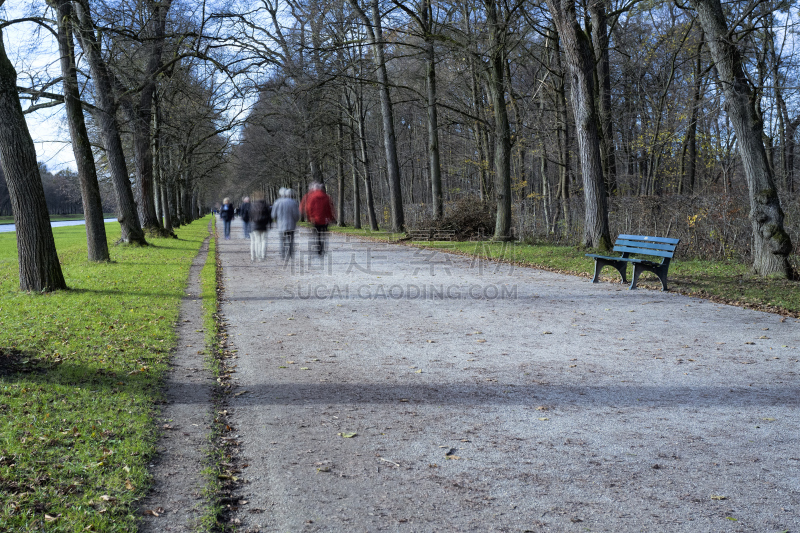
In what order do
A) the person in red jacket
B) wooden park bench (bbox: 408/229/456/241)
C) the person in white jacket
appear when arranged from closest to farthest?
the person in red jacket < the person in white jacket < wooden park bench (bbox: 408/229/456/241)

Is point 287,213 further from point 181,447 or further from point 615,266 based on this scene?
point 181,447

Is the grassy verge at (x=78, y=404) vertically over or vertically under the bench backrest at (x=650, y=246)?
under

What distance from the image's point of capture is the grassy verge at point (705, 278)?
9359 mm

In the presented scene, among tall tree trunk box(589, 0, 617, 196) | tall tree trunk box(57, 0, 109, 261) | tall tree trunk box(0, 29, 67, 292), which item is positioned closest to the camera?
tall tree trunk box(0, 29, 67, 292)

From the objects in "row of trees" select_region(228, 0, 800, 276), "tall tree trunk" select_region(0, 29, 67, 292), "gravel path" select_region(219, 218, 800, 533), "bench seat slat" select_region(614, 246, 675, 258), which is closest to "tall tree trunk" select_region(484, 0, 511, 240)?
"row of trees" select_region(228, 0, 800, 276)

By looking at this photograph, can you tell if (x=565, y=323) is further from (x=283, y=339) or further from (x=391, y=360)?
(x=283, y=339)

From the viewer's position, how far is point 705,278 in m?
11.5

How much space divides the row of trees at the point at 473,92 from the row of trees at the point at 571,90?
80 millimetres

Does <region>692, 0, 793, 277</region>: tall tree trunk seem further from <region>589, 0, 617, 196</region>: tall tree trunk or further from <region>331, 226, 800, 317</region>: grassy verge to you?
<region>589, 0, 617, 196</region>: tall tree trunk

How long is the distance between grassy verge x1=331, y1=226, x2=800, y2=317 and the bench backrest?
68 cm

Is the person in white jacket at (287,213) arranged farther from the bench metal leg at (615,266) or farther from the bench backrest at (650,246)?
the bench backrest at (650,246)

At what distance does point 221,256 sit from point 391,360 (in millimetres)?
14975

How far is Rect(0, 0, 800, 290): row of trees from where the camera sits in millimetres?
11930

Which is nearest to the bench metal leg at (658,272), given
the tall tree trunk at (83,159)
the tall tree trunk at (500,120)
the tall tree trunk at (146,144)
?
the tall tree trunk at (500,120)
